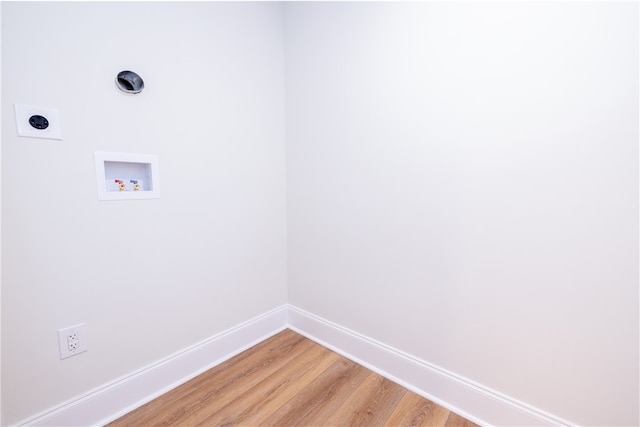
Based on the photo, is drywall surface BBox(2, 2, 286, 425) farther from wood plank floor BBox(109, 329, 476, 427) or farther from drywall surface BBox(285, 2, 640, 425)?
drywall surface BBox(285, 2, 640, 425)

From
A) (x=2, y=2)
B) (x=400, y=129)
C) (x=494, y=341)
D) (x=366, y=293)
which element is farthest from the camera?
(x=366, y=293)

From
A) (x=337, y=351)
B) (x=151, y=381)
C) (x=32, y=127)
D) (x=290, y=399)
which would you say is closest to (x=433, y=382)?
(x=337, y=351)

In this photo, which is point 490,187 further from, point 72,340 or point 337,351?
point 72,340

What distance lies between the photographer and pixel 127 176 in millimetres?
→ 1212

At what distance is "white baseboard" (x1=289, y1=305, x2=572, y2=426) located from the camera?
1080 mm

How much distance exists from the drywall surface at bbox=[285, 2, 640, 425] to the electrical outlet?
4.14 feet

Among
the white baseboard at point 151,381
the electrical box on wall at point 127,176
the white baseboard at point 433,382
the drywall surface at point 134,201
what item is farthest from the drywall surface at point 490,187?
the electrical box on wall at point 127,176

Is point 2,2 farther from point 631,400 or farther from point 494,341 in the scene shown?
point 631,400

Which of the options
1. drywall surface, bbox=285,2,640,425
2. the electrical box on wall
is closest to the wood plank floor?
drywall surface, bbox=285,2,640,425

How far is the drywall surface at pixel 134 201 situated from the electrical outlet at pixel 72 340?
2cm

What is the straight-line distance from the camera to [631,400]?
882 millimetres

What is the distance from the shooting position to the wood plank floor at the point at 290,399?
1173 millimetres

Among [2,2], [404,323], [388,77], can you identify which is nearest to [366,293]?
[404,323]

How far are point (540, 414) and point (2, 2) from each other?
2506mm
